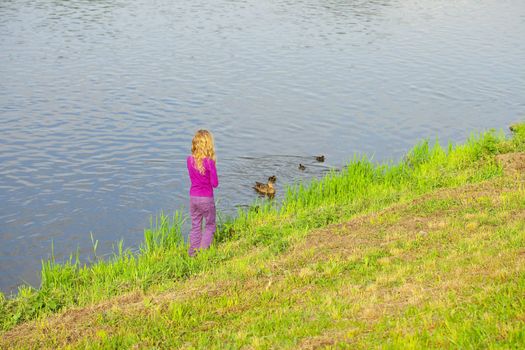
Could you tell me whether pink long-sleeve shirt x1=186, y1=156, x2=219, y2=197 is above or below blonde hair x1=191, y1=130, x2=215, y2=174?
below

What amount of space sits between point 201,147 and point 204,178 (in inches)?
22.0

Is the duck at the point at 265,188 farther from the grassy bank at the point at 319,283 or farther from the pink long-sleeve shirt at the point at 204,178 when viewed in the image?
the pink long-sleeve shirt at the point at 204,178

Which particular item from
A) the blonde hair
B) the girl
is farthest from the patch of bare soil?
the blonde hair

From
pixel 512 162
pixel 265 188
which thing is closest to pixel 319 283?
pixel 265 188

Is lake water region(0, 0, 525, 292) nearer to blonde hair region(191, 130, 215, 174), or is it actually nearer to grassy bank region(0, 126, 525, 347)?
grassy bank region(0, 126, 525, 347)

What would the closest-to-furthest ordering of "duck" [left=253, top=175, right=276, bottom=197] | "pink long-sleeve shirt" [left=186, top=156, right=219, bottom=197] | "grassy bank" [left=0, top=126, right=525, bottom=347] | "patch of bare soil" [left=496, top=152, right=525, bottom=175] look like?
1. "grassy bank" [left=0, top=126, right=525, bottom=347]
2. "pink long-sleeve shirt" [left=186, top=156, right=219, bottom=197]
3. "patch of bare soil" [left=496, top=152, right=525, bottom=175]
4. "duck" [left=253, top=175, right=276, bottom=197]

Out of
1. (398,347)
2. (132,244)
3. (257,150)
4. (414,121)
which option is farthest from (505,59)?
(398,347)

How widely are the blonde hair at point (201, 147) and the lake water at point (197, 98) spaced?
3.45 metres

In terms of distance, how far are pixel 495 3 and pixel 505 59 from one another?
1733cm

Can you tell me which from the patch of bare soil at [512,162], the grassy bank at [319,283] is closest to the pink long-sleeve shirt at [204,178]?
the grassy bank at [319,283]

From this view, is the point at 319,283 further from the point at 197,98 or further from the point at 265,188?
the point at 197,98

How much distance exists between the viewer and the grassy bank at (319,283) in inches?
314

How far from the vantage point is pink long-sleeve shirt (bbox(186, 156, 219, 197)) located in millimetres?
12148

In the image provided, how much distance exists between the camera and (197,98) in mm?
25391
